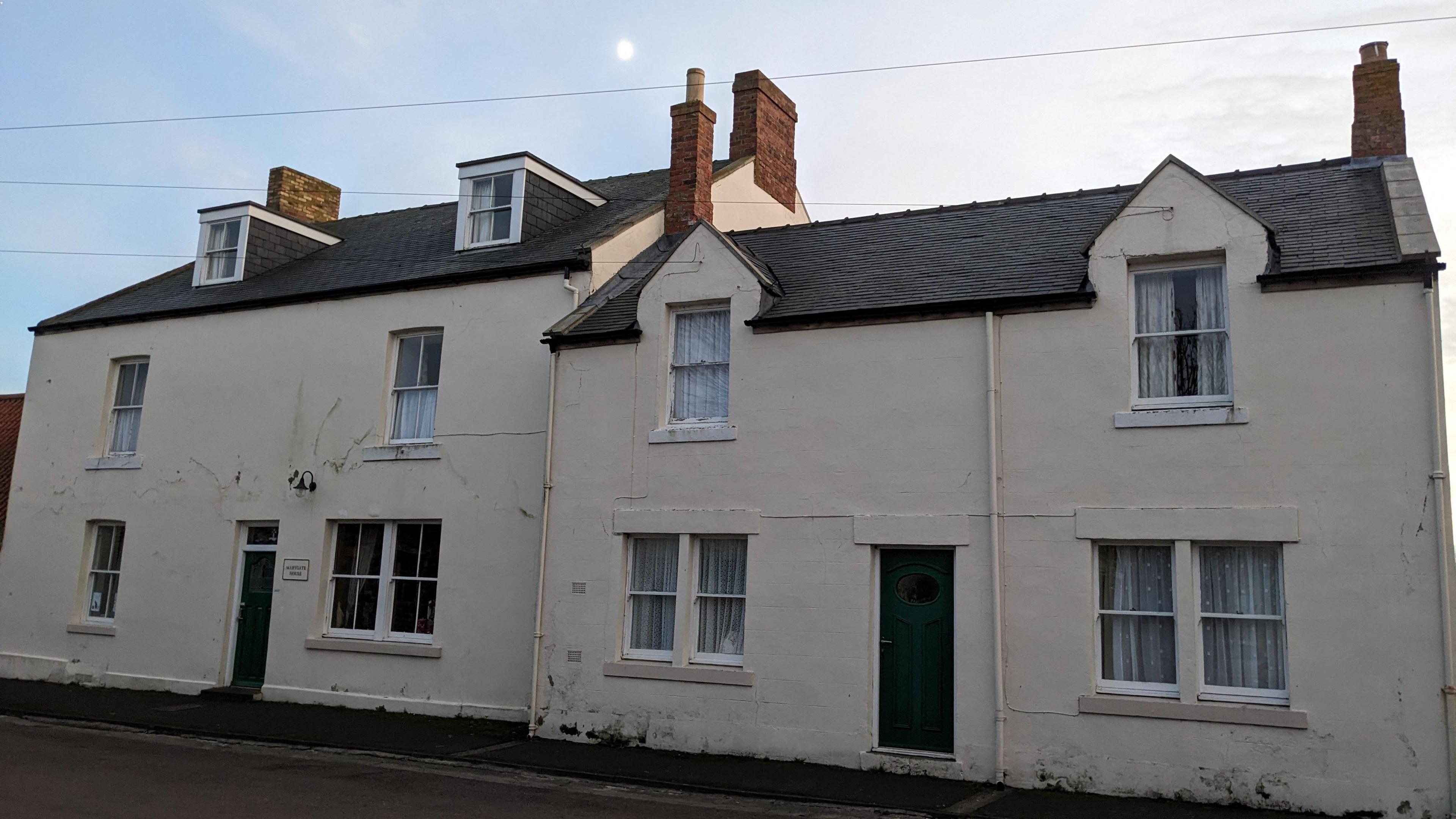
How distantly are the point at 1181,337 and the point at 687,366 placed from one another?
5.61m

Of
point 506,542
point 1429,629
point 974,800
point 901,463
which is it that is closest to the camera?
point 1429,629

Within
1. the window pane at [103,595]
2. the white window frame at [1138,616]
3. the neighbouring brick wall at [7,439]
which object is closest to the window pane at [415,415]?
the window pane at [103,595]

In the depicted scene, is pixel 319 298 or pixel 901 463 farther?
pixel 319 298

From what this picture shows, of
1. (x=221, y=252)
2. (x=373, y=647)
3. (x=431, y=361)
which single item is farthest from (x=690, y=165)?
(x=221, y=252)

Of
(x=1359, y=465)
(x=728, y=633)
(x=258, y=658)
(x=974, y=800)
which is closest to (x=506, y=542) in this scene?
(x=728, y=633)

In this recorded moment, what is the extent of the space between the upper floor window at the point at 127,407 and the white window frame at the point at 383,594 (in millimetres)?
5051

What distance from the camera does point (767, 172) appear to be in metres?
20.0

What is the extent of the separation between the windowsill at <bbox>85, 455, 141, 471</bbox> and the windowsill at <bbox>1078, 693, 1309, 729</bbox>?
15305mm

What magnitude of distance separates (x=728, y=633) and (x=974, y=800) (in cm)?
356

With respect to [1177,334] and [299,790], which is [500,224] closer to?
[299,790]

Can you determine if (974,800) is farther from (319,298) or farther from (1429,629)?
(319,298)

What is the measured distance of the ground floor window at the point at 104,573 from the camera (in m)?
18.5

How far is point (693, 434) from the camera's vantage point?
13.3 metres

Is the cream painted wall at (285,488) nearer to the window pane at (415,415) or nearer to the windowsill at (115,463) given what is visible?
the windowsill at (115,463)
